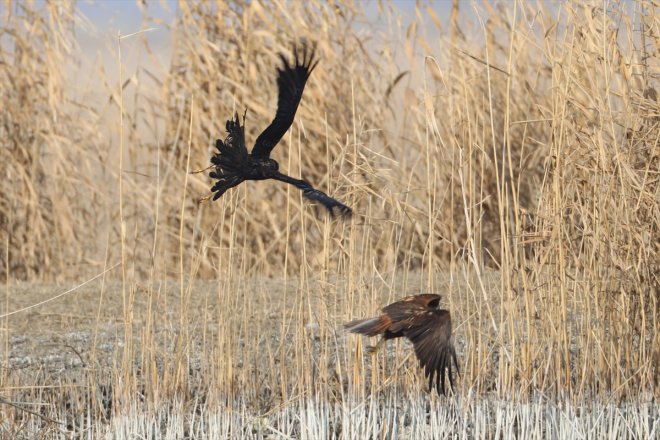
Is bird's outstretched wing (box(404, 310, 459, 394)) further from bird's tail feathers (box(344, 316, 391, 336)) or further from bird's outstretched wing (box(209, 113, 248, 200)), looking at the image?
bird's outstretched wing (box(209, 113, 248, 200))

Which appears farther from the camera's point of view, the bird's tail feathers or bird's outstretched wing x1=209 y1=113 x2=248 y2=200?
the bird's tail feathers

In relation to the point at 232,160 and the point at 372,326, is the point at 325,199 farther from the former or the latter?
the point at 372,326

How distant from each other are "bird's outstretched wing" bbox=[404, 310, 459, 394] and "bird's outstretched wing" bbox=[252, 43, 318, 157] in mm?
524

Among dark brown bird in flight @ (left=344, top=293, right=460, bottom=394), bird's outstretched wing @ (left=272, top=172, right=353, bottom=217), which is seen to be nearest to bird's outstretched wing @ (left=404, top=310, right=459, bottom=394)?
dark brown bird in flight @ (left=344, top=293, right=460, bottom=394)

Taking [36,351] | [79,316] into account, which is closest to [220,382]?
[36,351]

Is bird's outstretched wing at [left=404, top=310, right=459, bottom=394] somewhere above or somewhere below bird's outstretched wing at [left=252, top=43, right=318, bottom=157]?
below

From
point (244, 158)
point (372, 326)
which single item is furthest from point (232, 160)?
point (372, 326)

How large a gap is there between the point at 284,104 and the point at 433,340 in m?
0.64

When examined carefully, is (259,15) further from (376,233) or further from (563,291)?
(563,291)

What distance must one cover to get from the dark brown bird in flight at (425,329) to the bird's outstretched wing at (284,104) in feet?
1.57

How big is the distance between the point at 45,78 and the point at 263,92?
1302mm

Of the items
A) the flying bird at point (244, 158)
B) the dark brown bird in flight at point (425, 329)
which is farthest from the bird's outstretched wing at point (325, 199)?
the dark brown bird in flight at point (425, 329)

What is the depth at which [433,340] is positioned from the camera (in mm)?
2258

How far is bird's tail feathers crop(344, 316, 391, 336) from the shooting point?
232 centimetres
